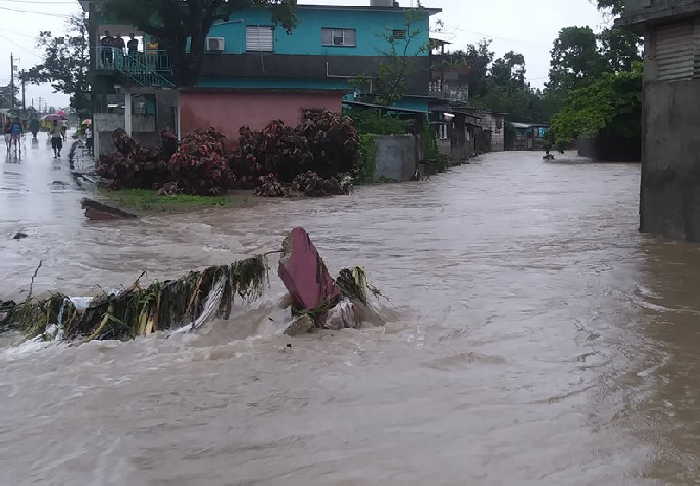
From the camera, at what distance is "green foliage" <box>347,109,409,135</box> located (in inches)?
969

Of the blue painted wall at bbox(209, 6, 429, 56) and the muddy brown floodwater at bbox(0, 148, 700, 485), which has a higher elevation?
the blue painted wall at bbox(209, 6, 429, 56)

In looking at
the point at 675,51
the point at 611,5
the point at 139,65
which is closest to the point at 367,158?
the point at 139,65

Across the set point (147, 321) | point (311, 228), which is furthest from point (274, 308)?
point (311, 228)

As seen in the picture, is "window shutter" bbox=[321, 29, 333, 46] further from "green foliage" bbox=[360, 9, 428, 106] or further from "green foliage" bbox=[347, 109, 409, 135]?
"green foliage" bbox=[347, 109, 409, 135]

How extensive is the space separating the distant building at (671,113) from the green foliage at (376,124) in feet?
46.1

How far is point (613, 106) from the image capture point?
1529 inches

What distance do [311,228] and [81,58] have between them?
38.5 metres

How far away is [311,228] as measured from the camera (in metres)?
13.4

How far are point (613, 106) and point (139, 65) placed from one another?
2211 centimetres

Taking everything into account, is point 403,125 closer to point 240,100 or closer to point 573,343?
point 240,100

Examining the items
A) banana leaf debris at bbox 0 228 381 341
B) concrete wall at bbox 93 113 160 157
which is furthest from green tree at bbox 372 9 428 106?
banana leaf debris at bbox 0 228 381 341

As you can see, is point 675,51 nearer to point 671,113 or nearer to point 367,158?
point 671,113

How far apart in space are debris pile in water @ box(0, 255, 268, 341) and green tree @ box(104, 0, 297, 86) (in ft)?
74.5

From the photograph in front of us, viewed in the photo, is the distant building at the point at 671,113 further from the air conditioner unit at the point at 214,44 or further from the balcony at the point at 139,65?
the air conditioner unit at the point at 214,44
